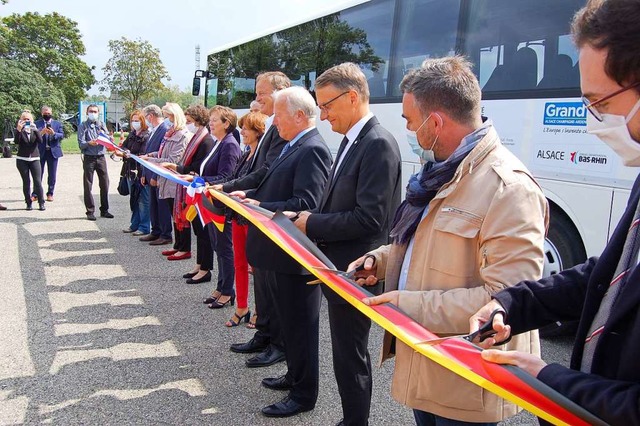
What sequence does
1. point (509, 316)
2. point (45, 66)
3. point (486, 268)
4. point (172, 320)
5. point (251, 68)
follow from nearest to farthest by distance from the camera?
point (509, 316) < point (486, 268) < point (172, 320) < point (251, 68) < point (45, 66)

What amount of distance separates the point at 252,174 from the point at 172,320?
188 centimetres

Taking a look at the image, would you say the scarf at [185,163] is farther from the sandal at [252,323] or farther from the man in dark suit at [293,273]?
the man in dark suit at [293,273]

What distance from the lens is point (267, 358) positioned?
14.2ft

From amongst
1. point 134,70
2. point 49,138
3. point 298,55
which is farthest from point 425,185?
point 134,70

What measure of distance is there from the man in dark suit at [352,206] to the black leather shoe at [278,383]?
908 mm

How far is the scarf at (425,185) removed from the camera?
6.25 feet

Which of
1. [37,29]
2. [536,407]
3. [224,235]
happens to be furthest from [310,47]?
[37,29]

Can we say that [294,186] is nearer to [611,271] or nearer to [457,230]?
[457,230]

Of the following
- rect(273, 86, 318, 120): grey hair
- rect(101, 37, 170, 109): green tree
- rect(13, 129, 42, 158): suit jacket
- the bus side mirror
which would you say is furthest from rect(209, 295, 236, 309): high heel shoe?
rect(101, 37, 170, 109): green tree

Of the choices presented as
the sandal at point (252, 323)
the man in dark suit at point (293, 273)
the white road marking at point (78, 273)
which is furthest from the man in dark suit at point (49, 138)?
the man in dark suit at point (293, 273)

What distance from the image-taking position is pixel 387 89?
6.95 meters

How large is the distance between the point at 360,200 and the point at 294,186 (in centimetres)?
84

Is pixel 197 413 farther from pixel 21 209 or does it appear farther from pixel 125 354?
pixel 21 209

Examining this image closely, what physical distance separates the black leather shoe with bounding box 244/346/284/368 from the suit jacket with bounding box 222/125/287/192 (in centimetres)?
137
